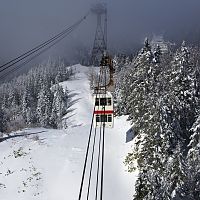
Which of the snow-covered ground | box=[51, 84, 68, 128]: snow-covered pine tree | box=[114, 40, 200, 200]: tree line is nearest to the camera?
box=[114, 40, 200, 200]: tree line

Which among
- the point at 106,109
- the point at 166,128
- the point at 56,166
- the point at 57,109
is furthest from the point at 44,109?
the point at 166,128

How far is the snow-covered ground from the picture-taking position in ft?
156

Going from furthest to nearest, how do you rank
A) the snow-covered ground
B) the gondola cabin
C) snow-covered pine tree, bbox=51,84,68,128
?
snow-covered pine tree, bbox=51,84,68,128 → the gondola cabin → the snow-covered ground

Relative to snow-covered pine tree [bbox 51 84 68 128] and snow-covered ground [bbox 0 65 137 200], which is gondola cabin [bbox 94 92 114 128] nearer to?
snow-covered ground [bbox 0 65 137 200]

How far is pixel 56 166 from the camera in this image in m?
53.1

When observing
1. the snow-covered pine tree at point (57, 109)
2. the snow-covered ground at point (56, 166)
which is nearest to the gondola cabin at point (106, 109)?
the snow-covered ground at point (56, 166)

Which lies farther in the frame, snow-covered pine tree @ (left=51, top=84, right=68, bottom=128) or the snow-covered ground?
snow-covered pine tree @ (left=51, top=84, right=68, bottom=128)

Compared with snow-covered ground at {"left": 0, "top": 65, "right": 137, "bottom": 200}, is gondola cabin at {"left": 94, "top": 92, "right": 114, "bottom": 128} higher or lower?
higher

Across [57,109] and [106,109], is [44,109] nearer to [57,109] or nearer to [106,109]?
[57,109]

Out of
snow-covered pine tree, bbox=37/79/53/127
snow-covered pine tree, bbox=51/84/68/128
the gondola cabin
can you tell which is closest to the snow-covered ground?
the gondola cabin

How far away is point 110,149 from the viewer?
5706 cm

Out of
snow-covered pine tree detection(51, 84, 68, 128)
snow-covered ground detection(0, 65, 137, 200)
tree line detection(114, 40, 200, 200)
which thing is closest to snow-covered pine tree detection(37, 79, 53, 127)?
snow-covered pine tree detection(51, 84, 68, 128)

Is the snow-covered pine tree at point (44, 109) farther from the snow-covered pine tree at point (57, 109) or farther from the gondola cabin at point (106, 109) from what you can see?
the gondola cabin at point (106, 109)

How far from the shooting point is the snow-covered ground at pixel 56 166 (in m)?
47.7
